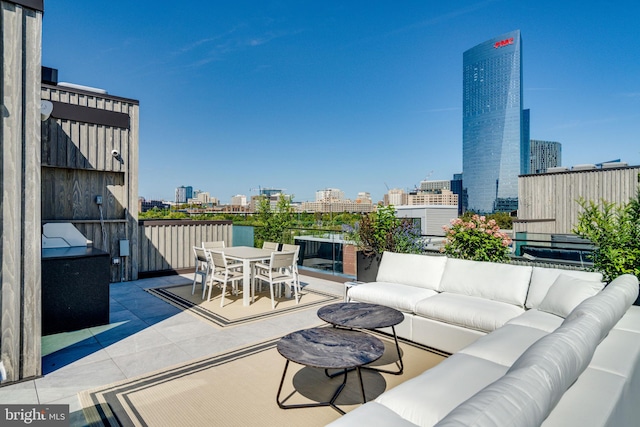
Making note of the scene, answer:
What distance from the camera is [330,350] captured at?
245cm

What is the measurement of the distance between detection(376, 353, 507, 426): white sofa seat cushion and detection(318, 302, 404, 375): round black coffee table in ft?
2.62

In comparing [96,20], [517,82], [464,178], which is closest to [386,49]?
[96,20]

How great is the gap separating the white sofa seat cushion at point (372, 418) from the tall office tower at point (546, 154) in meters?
76.3

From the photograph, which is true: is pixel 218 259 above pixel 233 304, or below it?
above

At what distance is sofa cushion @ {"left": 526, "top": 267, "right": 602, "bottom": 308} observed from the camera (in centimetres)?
340

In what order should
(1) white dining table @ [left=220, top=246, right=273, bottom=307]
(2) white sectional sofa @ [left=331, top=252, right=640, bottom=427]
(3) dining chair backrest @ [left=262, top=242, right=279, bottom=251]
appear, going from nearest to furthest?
(2) white sectional sofa @ [left=331, top=252, right=640, bottom=427] < (1) white dining table @ [left=220, top=246, right=273, bottom=307] < (3) dining chair backrest @ [left=262, top=242, right=279, bottom=251]

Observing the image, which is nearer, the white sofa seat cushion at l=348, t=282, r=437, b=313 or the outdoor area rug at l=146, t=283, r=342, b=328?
the white sofa seat cushion at l=348, t=282, r=437, b=313

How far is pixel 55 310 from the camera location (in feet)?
13.5

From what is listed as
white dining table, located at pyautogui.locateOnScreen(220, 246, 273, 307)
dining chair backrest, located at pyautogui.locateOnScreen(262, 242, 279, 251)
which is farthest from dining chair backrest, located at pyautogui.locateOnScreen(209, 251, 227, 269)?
dining chair backrest, located at pyautogui.locateOnScreen(262, 242, 279, 251)

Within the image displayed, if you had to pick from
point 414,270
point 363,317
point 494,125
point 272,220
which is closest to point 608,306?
point 363,317

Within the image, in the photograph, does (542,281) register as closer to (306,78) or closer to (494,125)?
(306,78)

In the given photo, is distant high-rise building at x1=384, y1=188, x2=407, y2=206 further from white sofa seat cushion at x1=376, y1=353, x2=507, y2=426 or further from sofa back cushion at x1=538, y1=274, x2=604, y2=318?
white sofa seat cushion at x1=376, y1=353, x2=507, y2=426

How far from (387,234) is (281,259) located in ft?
5.75

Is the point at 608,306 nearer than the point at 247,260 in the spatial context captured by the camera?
Yes
